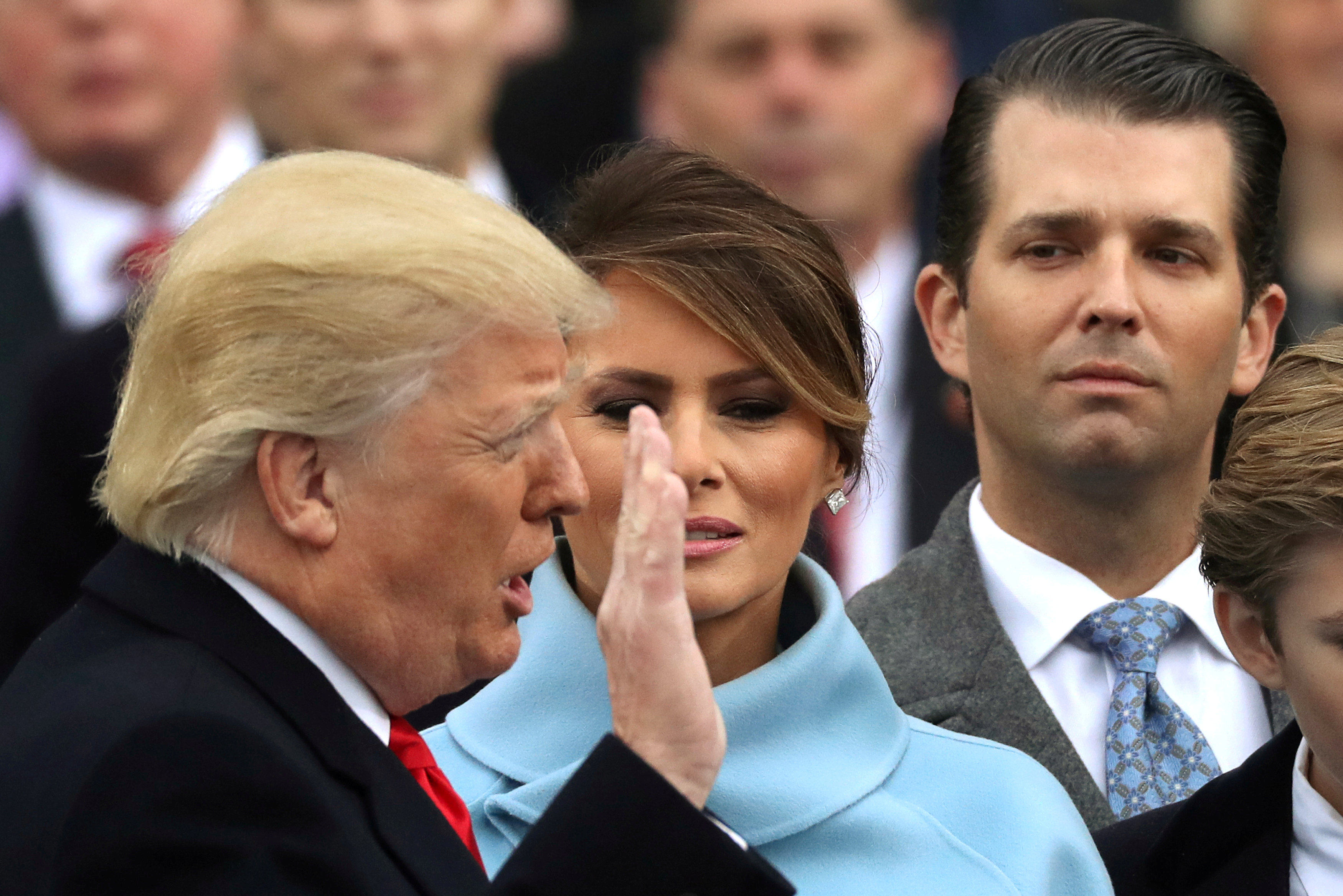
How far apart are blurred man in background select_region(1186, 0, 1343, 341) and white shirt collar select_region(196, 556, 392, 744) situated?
435 cm

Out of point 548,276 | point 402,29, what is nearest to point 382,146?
point 402,29

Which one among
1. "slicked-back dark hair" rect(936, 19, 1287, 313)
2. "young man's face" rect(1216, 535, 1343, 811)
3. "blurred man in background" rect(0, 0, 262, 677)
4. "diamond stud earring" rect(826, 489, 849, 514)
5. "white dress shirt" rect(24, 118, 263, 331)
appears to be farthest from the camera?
"white dress shirt" rect(24, 118, 263, 331)

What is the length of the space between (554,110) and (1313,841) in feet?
12.3

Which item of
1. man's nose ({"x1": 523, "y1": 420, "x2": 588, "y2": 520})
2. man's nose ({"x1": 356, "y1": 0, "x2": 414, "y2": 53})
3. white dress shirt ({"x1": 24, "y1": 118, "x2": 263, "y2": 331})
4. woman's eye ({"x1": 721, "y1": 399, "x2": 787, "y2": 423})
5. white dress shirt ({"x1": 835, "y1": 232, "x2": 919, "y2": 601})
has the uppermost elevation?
man's nose ({"x1": 523, "y1": 420, "x2": 588, "y2": 520})

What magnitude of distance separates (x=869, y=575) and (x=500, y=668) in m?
3.17

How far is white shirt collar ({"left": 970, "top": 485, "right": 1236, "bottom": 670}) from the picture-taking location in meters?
3.16

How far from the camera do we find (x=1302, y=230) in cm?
592

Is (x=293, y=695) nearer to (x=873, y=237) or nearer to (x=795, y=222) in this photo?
(x=795, y=222)

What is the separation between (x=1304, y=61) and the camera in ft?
19.5

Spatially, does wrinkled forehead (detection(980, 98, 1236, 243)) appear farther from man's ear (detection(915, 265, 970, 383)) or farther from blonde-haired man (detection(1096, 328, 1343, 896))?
blonde-haired man (detection(1096, 328, 1343, 896))

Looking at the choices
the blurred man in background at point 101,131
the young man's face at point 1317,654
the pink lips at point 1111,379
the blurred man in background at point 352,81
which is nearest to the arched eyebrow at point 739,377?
the pink lips at point 1111,379

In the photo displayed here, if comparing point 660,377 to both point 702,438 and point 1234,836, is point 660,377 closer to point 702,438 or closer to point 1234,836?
point 702,438

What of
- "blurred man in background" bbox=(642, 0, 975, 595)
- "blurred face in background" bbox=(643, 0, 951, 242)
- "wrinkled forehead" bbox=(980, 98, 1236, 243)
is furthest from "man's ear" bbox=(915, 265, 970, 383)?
"blurred face in background" bbox=(643, 0, 951, 242)

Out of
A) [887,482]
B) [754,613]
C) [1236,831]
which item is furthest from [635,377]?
[887,482]
